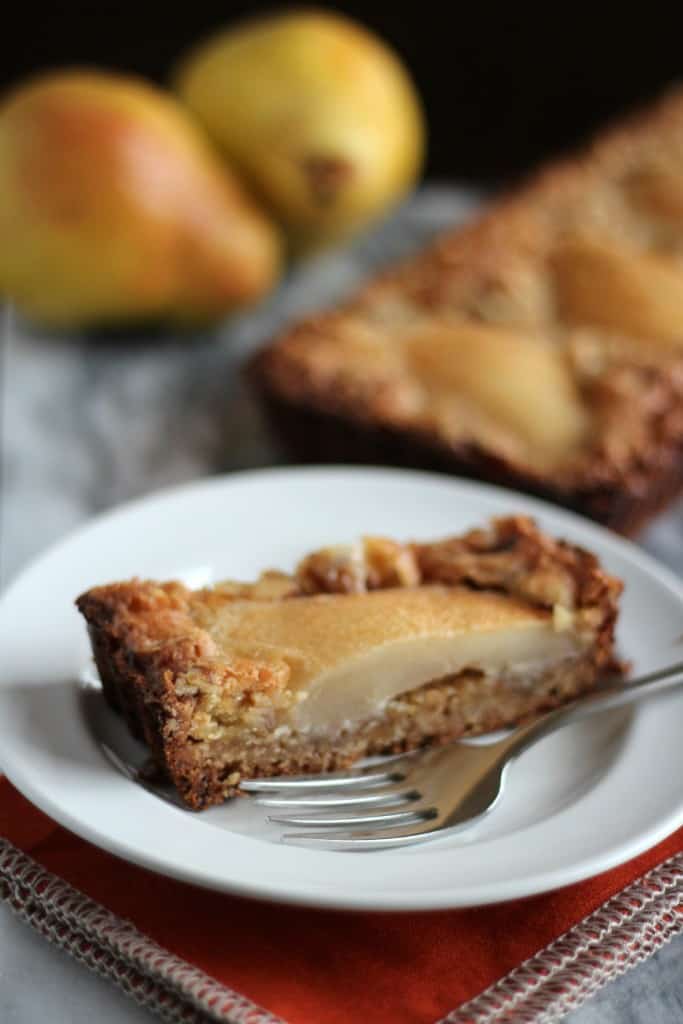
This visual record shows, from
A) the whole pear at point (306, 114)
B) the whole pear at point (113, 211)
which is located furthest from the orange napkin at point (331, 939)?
the whole pear at point (306, 114)

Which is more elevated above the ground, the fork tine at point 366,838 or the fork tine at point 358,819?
the fork tine at point 366,838

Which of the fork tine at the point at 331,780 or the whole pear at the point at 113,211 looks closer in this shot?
the fork tine at the point at 331,780

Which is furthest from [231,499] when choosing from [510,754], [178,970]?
[178,970]

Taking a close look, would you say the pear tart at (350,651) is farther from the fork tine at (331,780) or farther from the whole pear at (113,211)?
the whole pear at (113,211)

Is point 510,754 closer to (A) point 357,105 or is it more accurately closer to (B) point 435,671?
(B) point 435,671

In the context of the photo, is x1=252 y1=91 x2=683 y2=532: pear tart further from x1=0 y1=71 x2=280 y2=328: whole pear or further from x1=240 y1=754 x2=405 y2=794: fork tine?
x1=240 y1=754 x2=405 y2=794: fork tine

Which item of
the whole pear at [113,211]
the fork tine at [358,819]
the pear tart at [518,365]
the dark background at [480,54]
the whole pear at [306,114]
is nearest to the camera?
the fork tine at [358,819]

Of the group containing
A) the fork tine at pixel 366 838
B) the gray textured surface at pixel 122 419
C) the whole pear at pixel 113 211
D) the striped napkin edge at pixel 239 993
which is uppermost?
the whole pear at pixel 113 211

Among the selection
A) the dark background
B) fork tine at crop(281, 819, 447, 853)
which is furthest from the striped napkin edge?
the dark background
